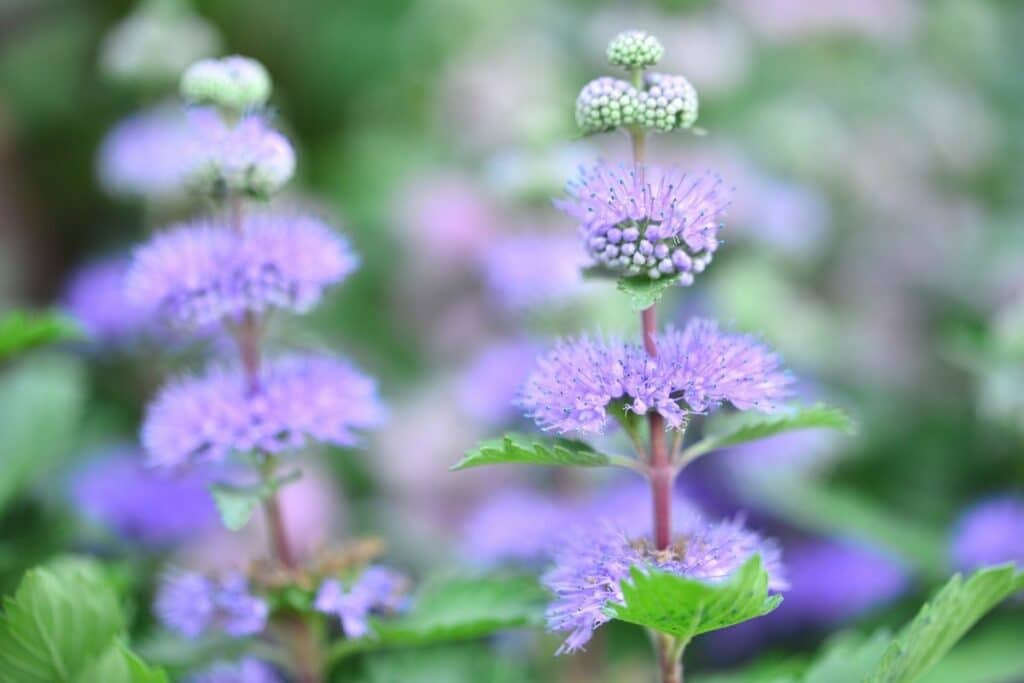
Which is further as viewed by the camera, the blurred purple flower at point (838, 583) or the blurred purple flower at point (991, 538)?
the blurred purple flower at point (838, 583)

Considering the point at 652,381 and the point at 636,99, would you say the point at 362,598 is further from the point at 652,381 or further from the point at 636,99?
the point at 636,99

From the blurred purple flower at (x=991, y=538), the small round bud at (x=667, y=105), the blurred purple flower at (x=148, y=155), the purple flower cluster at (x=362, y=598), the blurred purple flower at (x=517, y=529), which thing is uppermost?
the blurred purple flower at (x=148, y=155)

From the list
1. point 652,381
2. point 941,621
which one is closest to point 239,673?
point 652,381

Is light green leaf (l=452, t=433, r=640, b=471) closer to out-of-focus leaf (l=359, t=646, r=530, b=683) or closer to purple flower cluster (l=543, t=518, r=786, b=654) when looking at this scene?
purple flower cluster (l=543, t=518, r=786, b=654)

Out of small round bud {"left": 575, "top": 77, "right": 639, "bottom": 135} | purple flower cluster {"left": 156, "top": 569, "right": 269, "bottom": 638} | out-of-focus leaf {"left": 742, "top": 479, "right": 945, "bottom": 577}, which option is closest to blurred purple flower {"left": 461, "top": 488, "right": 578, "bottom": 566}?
out-of-focus leaf {"left": 742, "top": 479, "right": 945, "bottom": 577}

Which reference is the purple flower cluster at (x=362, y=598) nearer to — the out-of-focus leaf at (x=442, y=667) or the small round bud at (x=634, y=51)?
the out-of-focus leaf at (x=442, y=667)

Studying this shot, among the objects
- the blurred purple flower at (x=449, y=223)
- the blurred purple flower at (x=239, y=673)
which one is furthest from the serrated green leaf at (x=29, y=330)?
the blurred purple flower at (x=449, y=223)

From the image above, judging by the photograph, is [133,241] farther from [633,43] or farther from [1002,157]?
[1002,157]
